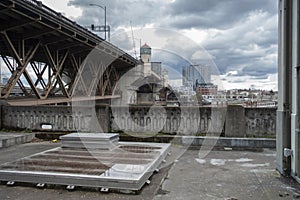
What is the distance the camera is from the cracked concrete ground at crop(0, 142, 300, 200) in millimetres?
3740

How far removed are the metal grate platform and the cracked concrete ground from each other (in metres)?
0.14

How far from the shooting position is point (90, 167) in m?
4.74

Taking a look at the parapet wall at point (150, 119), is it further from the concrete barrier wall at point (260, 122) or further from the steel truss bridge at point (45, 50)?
the steel truss bridge at point (45, 50)

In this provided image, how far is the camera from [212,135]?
8078mm

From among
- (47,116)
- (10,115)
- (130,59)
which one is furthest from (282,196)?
(130,59)

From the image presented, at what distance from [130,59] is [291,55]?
22.6 m

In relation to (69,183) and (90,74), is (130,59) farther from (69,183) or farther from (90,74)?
(69,183)

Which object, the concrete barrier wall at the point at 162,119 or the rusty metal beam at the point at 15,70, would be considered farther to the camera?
the rusty metal beam at the point at 15,70

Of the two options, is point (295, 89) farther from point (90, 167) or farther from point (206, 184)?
point (90, 167)

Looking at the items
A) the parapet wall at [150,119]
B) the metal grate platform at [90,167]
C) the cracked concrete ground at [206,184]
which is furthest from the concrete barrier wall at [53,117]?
the cracked concrete ground at [206,184]

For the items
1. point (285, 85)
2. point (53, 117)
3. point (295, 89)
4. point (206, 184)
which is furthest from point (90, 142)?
point (295, 89)

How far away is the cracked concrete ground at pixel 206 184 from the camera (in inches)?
147

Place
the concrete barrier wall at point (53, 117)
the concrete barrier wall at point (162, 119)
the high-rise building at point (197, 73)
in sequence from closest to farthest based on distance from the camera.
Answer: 1. the concrete barrier wall at point (162, 119)
2. the concrete barrier wall at point (53, 117)
3. the high-rise building at point (197, 73)

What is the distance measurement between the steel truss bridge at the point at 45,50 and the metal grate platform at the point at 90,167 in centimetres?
842
